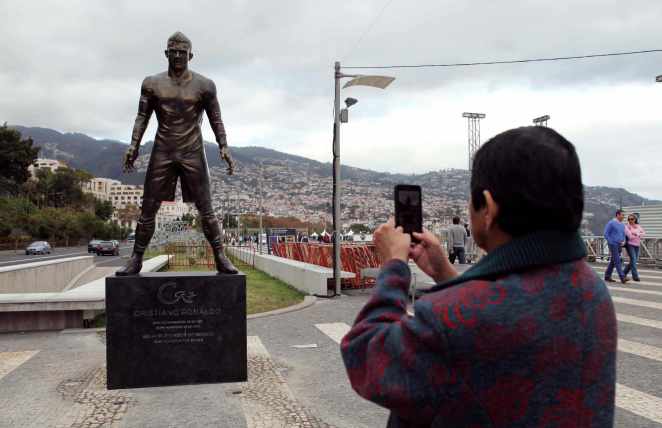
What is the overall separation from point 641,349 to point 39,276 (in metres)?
11.7

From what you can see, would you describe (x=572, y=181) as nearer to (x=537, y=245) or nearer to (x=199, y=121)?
(x=537, y=245)

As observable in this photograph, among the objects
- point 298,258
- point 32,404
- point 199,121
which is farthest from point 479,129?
point 32,404

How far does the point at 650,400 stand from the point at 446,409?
14.2 ft

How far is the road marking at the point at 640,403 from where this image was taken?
421cm

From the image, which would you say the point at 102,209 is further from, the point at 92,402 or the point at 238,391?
the point at 238,391

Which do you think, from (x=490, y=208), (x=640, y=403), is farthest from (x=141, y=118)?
(x=640, y=403)

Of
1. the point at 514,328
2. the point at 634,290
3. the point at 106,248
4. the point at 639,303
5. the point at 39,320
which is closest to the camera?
the point at 514,328

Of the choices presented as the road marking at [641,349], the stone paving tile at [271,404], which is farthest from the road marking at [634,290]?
the stone paving tile at [271,404]

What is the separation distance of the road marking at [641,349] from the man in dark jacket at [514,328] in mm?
5700

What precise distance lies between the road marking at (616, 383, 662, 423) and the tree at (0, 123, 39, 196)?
60537 millimetres

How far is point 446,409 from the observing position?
114 cm

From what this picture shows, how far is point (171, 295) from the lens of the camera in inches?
205

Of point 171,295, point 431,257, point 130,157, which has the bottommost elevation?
point 171,295

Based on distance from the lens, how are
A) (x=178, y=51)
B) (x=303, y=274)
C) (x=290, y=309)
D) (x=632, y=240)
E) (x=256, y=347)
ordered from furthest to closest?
1. (x=303, y=274)
2. (x=632, y=240)
3. (x=290, y=309)
4. (x=256, y=347)
5. (x=178, y=51)
